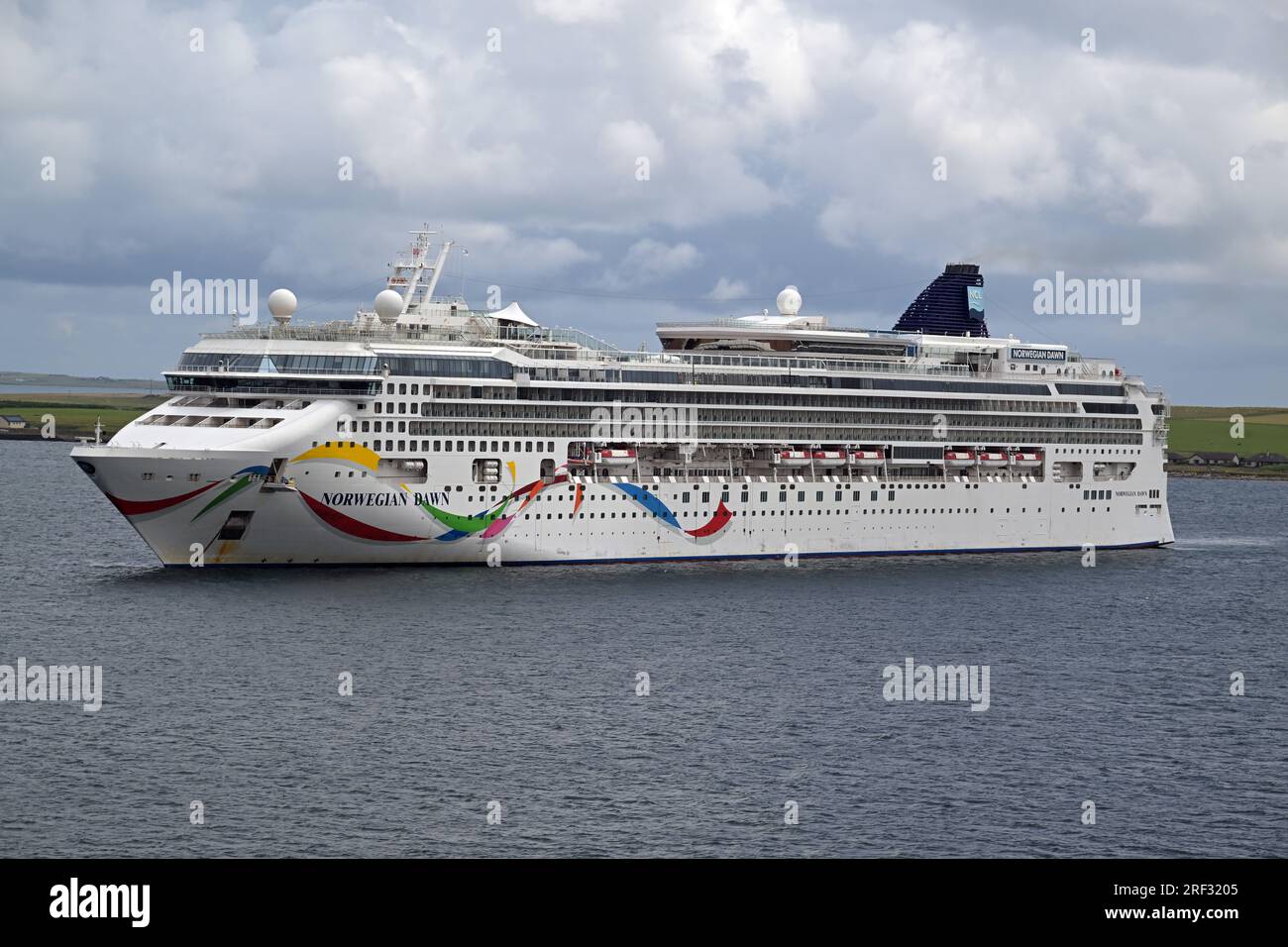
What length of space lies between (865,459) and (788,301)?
43.8 feet

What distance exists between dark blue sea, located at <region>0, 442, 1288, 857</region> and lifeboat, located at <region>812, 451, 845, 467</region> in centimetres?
897

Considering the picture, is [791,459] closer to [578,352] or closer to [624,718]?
[578,352]

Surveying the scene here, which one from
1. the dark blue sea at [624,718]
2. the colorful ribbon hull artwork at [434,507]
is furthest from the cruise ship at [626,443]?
the dark blue sea at [624,718]

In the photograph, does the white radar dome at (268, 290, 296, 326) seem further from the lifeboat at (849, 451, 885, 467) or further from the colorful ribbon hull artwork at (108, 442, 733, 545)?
the lifeboat at (849, 451, 885, 467)

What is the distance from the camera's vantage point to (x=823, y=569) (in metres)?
78.4

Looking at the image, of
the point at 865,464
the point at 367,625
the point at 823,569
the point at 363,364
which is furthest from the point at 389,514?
the point at 865,464

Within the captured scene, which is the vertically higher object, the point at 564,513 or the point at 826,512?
the point at 564,513

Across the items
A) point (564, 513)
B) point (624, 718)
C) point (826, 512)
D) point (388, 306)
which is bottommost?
point (624, 718)

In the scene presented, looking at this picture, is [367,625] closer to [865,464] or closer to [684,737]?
[684,737]

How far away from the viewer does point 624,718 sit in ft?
150

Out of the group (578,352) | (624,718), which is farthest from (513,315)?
(624,718)

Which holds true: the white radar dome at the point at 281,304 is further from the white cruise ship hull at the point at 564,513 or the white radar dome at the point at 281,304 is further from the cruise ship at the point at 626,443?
the white cruise ship hull at the point at 564,513

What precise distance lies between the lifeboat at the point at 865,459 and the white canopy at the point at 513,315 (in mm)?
18490

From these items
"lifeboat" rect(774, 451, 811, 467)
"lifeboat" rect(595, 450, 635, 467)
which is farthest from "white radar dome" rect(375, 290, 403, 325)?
"lifeboat" rect(774, 451, 811, 467)
